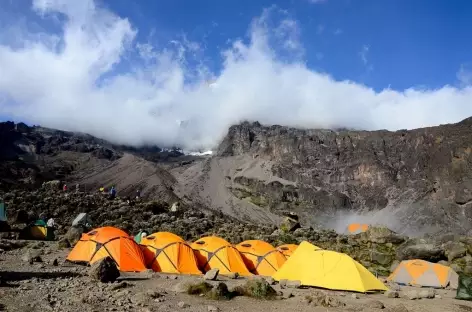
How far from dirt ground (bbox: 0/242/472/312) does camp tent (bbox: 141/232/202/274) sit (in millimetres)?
2394

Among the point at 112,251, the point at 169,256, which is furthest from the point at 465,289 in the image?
the point at 112,251

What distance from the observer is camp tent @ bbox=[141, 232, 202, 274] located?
64.9ft

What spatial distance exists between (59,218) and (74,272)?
28436mm

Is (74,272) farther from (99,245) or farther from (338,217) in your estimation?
(338,217)

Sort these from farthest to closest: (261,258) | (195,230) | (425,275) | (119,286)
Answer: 1. (195,230)
2. (425,275)
3. (261,258)
4. (119,286)

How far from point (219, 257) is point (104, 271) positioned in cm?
862

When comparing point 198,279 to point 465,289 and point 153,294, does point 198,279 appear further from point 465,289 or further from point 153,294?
point 465,289

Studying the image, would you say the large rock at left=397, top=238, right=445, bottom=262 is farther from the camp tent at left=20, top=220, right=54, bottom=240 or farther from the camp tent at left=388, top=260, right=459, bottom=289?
the camp tent at left=20, top=220, right=54, bottom=240

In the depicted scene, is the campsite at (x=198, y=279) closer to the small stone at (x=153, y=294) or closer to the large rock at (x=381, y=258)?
the small stone at (x=153, y=294)

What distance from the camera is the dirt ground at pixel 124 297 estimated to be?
1071 cm

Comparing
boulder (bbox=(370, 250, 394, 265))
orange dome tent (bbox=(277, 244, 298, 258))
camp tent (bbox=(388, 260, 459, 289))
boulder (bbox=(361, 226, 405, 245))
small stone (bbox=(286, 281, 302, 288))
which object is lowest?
boulder (bbox=(370, 250, 394, 265))

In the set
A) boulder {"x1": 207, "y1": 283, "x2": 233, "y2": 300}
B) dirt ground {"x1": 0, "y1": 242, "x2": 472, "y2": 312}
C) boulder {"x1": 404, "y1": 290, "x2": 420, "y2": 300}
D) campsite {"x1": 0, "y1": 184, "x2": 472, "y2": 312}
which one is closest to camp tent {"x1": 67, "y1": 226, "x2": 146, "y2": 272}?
campsite {"x1": 0, "y1": 184, "x2": 472, "y2": 312}

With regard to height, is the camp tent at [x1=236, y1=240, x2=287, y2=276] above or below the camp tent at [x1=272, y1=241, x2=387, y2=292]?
below

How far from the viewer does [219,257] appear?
856 inches
